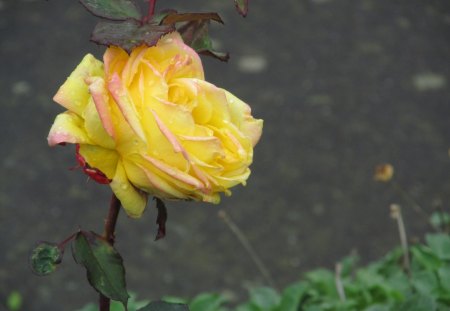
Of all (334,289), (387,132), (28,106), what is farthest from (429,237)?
(28,106)

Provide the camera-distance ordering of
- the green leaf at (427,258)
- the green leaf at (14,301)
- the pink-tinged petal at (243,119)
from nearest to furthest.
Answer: the pink-tinged petal at (243,119) < the green leaf at (427,258) < the green leaf at (14,301)

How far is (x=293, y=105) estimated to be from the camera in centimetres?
333

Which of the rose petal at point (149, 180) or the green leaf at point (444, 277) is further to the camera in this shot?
the green leaf at point (444, 277)

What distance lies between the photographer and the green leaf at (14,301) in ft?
8.31

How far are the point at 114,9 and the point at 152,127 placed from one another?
0.49 ft

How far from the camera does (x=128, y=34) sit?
2.62 ft

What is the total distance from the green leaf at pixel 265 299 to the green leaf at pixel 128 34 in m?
0.81

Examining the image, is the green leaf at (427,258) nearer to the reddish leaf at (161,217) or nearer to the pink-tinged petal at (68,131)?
the reddish leaf at (161,217)

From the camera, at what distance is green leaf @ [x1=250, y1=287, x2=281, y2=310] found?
1.51 metres

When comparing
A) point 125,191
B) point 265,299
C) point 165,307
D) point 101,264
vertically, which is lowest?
point 265,299

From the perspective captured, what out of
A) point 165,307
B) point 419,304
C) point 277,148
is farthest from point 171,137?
point 277,148

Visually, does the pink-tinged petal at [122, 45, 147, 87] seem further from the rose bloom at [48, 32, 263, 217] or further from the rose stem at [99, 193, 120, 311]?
the rose stem at [99, 193, 120, 311]

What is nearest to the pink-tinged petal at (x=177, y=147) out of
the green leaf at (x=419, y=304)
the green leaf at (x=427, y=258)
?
the green leaf at (x=419, y=304)

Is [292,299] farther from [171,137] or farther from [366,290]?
[171,137]
